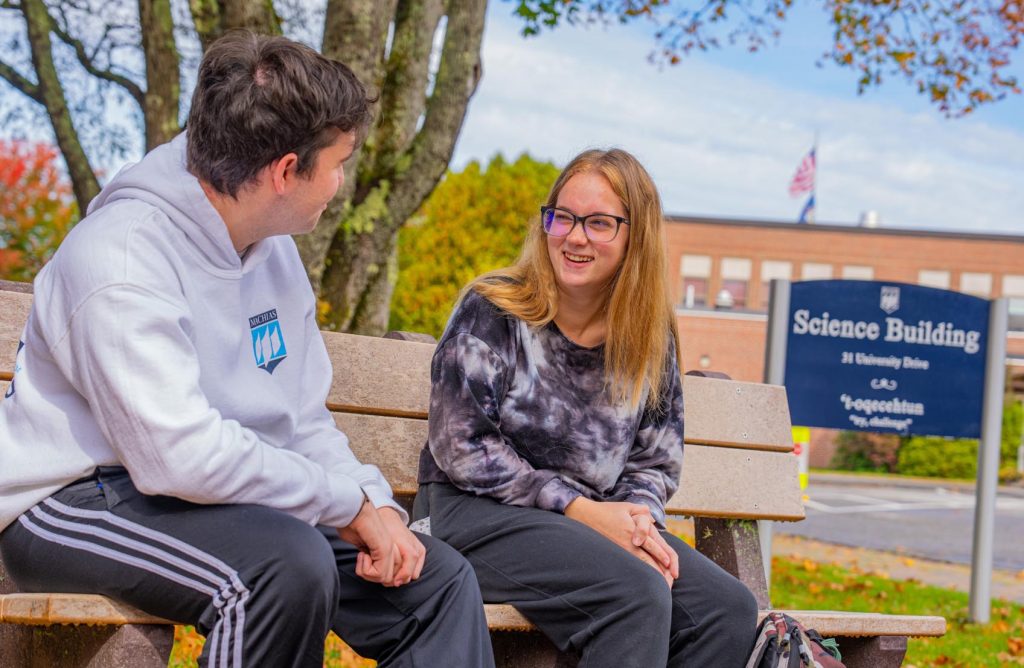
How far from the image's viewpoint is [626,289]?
3295 mm

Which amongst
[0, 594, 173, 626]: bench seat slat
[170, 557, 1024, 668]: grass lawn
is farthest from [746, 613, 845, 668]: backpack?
[170, 557, 1024, 668]: grass lawn

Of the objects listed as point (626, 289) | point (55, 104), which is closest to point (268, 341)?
point (626, 289)

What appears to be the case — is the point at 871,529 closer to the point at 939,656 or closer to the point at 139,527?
the point at 939,656

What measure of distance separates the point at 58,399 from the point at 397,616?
0.84 m

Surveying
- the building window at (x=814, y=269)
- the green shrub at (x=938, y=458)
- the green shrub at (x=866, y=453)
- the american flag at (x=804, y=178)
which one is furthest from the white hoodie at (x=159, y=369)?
the building window at (x=814, y=269)

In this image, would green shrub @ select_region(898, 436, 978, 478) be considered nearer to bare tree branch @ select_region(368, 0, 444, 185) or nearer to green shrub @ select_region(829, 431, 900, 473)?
green shrub @ select_region(829, 431, 900, 473)

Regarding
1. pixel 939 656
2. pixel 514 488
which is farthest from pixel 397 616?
pixel 939 656

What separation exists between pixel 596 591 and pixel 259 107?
134 cm

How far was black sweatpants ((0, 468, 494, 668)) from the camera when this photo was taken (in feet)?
7.27

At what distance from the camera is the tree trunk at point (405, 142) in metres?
7.34

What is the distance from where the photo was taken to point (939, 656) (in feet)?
19.3

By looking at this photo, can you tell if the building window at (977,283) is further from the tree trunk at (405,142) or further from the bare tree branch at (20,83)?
the bare tree branch at (20,83)

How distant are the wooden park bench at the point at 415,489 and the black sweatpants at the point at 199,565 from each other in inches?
3.5

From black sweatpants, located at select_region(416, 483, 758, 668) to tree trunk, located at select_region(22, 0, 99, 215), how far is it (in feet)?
19.5
